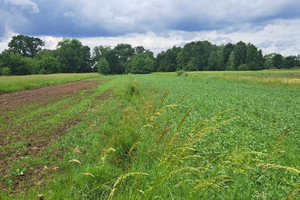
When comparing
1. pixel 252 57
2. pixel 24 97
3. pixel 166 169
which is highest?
pixel 252 57

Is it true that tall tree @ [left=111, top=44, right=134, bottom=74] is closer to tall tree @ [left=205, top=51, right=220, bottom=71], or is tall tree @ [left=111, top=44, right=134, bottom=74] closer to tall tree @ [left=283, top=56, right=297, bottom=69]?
tall tree @ [left=205, top=51, right=220, bottom=71]

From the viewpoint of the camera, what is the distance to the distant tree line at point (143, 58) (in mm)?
88750

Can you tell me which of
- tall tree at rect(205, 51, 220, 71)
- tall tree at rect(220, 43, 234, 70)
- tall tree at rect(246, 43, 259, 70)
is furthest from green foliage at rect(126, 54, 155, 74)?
tall tree at rect(246, 43, 259, 70)

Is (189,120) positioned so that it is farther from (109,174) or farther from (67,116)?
(67,116)

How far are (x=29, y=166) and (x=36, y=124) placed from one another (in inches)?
157

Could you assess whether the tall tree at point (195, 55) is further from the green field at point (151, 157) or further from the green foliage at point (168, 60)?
the green field at point (151, 157)

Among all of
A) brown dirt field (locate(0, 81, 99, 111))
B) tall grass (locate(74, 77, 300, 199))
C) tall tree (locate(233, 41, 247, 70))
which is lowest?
brown dirt field (locate(0, 81, 99, 111))

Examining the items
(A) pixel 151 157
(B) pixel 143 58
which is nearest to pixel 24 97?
(A) pixel 151 157

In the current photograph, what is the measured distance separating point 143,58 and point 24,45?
221 feet

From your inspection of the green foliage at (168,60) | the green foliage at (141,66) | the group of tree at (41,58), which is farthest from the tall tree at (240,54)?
the group of tree at (41,58)

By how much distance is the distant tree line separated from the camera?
88.8m

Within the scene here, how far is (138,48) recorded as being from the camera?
136375 mm

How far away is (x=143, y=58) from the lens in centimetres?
10956

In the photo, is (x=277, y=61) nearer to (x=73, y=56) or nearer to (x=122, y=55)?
(x=122, y=55)
